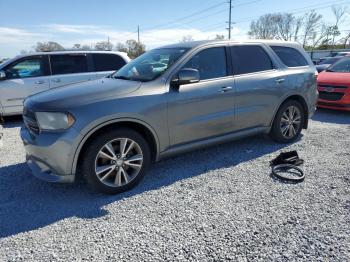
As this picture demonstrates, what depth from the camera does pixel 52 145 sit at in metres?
3.16

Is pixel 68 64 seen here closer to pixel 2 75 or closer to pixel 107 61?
pixel 107 61

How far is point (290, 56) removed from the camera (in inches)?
210

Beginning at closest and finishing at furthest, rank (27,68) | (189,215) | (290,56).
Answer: (189,215)
(290,56)
(27,68)

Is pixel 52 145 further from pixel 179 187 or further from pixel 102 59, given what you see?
pixel 102 59

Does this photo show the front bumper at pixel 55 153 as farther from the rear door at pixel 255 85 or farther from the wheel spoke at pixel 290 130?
the wheel spoke at pixel 290 130

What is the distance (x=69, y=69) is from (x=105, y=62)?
97 cm

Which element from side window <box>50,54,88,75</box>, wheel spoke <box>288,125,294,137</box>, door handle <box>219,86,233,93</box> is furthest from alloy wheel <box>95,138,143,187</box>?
side window <box>50,54,88,75</box>

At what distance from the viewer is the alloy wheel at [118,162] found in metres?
3.42

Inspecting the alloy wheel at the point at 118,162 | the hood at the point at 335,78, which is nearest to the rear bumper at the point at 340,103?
the hood at the point at 335,78

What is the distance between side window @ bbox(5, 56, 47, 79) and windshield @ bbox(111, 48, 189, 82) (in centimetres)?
391

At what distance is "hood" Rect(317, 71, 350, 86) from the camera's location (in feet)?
25.4

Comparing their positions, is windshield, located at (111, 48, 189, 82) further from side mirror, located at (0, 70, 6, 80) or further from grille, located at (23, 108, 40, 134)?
side mirror, located at (0, 70, 6, 80)

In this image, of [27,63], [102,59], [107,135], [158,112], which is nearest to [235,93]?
[158,112]

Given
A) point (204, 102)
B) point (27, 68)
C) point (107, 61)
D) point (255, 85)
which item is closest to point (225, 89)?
point (204, 102)
